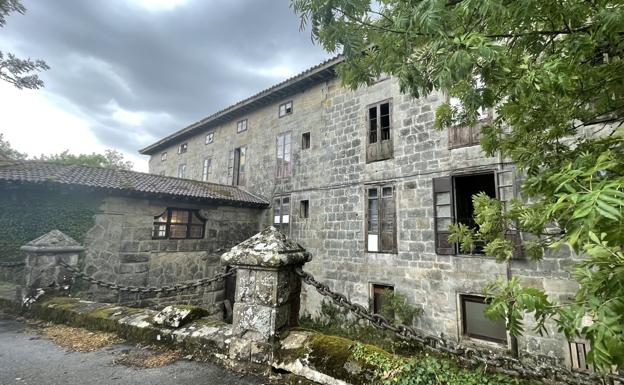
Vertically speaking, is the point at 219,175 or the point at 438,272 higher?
the point at 219,175

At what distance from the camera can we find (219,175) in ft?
50.2

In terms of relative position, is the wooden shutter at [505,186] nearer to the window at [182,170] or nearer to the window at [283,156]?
the window at [283,156]

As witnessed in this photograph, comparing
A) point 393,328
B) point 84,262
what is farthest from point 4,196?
point 393,328

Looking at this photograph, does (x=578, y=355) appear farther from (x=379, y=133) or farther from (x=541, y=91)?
(x=379, y=133)

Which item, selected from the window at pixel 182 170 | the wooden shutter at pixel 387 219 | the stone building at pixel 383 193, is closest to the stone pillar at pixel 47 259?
the stone building at pixel 383 193

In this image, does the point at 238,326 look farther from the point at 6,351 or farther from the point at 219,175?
the point at 219,175

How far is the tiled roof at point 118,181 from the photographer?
7.37 meters

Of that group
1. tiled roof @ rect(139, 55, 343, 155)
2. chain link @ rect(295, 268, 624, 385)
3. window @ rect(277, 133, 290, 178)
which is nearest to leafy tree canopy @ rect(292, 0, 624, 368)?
chain link @ rect(295, 268, 624, 385)

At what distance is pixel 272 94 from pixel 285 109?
0.91 meters

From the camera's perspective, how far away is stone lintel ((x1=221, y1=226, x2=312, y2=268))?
2.46m

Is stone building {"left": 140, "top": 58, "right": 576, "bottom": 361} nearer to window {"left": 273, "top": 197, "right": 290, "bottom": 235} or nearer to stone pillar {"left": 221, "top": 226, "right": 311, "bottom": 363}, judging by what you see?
window {"left": 273, "top": 197, "right": 290, "bottom": 235}

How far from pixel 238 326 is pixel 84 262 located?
760 centimetres

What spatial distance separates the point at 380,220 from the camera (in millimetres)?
8742

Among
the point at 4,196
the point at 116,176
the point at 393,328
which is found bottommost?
the point at 393,328
